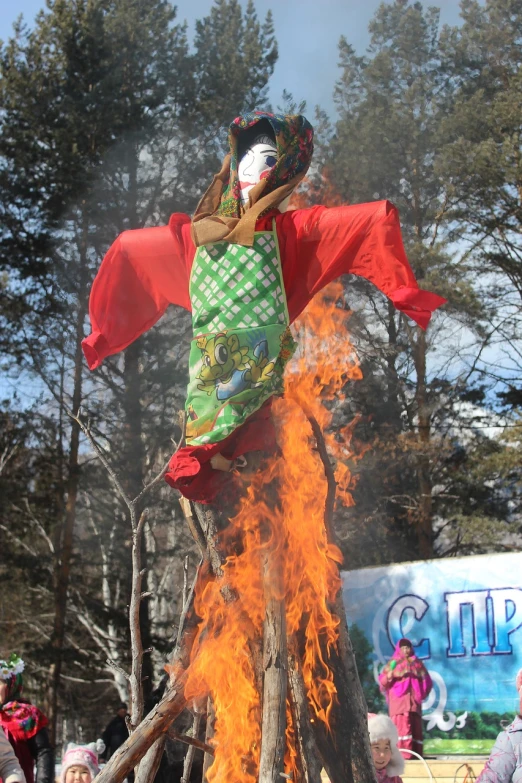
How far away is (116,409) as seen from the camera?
50.9 feet

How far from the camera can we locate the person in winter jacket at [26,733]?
5148 millimetres

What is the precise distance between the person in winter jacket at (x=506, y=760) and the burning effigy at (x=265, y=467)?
0.59 meters

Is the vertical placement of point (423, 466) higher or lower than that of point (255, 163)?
higher

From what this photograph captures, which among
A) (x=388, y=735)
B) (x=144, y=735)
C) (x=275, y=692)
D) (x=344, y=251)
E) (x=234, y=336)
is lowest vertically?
(x=388, y=735)

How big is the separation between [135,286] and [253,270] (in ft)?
2.50

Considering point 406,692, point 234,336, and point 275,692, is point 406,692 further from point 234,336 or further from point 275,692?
point 234,336

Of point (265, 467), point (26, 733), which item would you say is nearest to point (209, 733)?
point (265, 467)

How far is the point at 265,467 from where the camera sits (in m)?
3.88

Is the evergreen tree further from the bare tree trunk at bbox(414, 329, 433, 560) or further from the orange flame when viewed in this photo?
the orange flame

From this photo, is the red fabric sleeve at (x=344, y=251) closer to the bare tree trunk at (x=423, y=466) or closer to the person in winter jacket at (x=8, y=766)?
the person in winter jacket at (x=8, y=766)

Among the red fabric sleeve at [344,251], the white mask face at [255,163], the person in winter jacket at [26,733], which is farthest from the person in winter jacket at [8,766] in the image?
the white mask face at [255,163]

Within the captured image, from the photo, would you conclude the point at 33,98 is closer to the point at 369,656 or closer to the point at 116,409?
the point at 116,409

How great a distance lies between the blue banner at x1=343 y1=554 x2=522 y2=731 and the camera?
929 centimetres

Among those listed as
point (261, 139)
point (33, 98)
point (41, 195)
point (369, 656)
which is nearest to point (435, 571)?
point (369, 656)
